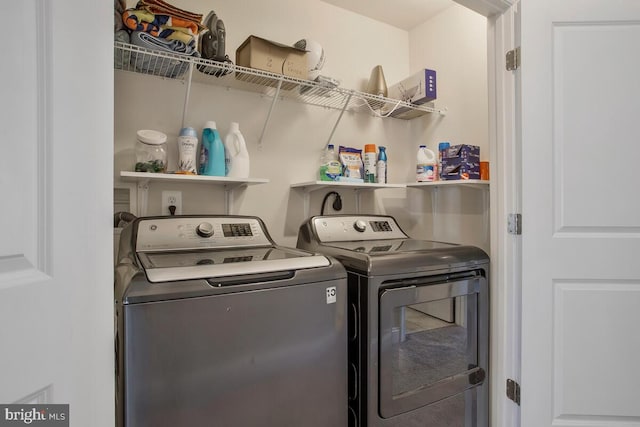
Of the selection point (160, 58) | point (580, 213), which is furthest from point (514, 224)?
point (160, 58)

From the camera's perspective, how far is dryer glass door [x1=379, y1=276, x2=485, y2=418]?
140 centimetres

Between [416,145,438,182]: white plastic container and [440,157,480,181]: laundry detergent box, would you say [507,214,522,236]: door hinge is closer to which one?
[440,157,480,181]: laundry detergent box

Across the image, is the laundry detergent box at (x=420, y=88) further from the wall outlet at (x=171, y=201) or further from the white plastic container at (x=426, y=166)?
the wall outlet at (x=171, y=201)

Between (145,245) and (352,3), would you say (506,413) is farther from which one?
(352,3)

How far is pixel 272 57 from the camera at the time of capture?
182 centimetres

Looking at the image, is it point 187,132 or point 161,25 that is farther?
point 187,132

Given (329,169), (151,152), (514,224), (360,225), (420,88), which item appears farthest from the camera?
(420,88)

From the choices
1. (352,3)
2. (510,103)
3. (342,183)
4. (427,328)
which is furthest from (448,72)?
(427,328)

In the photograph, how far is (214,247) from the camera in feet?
5.15

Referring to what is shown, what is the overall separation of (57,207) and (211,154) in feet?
3.75

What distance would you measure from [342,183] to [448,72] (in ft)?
3.91

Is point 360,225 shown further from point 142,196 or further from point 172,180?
point 142,196

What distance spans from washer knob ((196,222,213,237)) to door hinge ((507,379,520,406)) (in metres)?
1.55

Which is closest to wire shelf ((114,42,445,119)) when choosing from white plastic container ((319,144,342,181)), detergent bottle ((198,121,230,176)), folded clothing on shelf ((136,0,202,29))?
folded clothing on shelf ((136,0,202,29))
